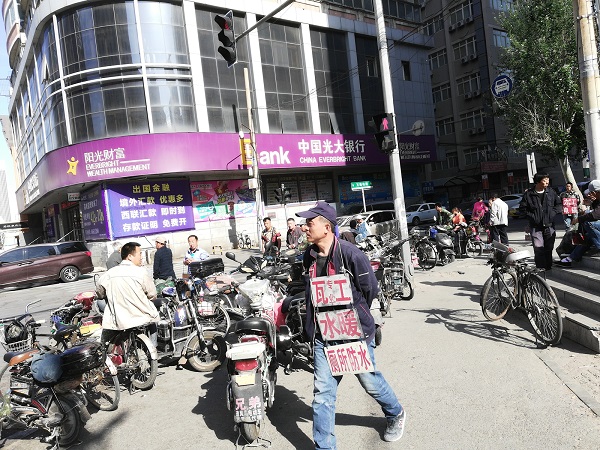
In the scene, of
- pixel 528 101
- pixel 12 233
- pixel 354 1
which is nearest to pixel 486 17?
pixel 354 1

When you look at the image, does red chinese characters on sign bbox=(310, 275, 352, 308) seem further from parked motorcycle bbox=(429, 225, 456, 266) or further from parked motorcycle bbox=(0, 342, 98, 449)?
parked motorcycle bbox=(429, 225, 456, 266)

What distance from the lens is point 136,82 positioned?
2048 cm

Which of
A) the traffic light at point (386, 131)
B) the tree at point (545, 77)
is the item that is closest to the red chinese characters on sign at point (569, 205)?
the traffic light at point (386, 131)

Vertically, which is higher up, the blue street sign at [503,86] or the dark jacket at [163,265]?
the blue street sign at [503,86]

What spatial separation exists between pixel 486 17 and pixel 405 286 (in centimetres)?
3499

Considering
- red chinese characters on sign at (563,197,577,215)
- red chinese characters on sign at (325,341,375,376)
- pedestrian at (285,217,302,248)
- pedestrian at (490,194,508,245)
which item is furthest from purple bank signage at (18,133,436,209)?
red chinese characters on sign at (325,341,375,376)

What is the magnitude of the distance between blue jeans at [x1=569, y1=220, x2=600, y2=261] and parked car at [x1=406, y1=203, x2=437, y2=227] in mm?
20445

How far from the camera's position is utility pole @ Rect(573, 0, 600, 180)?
5.84m

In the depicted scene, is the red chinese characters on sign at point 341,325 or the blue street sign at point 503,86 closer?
the red chinese characters on sign at point 341,325

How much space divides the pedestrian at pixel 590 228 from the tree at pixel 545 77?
1416cm

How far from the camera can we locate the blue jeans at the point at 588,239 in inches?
233

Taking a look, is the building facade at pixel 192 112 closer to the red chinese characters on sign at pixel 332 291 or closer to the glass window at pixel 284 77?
the glass window at pixel 284 77

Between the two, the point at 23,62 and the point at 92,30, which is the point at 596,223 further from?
the point at 23,62

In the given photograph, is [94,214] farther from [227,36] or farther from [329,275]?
[329,275]
